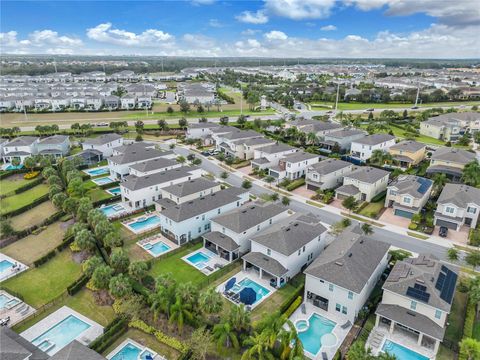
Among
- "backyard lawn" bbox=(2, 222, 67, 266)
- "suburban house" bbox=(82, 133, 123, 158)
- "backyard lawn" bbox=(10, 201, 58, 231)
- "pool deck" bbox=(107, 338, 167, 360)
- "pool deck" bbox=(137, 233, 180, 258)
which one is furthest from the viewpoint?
"suburban house" bbox=(82, 133, 123, 158)

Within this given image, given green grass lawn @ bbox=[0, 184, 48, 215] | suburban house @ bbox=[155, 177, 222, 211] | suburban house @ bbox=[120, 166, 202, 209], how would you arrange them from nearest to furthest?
suburban house @ bbox=[155, 177, 222, 211], suburban house @ bbox=[120, 166, 202, 209], green grass lawn @ bbox=[0, 184, 48, 215]

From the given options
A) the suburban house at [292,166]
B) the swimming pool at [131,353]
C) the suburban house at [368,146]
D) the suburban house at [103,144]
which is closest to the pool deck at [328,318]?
the swimming pool at [131,353]

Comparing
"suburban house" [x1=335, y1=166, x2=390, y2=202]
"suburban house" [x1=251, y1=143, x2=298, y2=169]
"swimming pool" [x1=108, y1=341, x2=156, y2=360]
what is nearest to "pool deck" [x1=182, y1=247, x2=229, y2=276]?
"swimming pool" [x1=108, y1=341, x2=156, y2=360]

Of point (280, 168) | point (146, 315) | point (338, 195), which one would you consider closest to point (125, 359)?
point (146, 315)

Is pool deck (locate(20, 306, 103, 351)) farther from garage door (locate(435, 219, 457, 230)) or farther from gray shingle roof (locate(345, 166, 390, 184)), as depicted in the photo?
garage door (locate(435, 219, 457, 230))

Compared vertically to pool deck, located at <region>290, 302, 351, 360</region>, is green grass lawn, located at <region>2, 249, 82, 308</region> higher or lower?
higher

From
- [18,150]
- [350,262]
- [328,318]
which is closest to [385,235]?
[350,262]

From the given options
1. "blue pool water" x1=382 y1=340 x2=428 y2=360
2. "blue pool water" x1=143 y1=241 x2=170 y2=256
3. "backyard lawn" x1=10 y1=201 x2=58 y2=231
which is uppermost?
"backyard lawn" x1=10 y1=201 x2=58 y2=231
